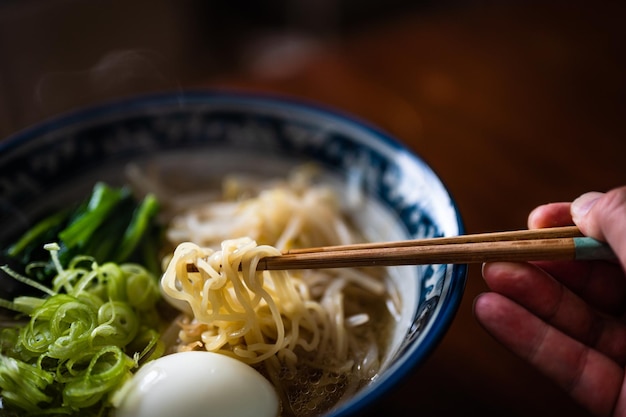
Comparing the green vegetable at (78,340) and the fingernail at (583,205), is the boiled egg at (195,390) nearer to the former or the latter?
the green vegetable at (78,340)

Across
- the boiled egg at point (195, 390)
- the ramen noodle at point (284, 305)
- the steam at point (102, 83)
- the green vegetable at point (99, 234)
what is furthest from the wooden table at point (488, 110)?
the green vegetable at point (99, 234)

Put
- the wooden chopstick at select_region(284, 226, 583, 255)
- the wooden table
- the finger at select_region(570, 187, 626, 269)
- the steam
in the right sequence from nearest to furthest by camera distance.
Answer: the finger at select_region(570, 187, 626, 269)
the wooden chopstick at select_region(284, 226, 583, 255)
the wooden table
the steam

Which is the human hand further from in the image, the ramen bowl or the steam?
the steam

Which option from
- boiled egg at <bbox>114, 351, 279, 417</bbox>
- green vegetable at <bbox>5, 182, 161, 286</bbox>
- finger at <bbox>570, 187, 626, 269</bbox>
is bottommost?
boiled egg at <bbox>114, 351, 279, 417</bbox>

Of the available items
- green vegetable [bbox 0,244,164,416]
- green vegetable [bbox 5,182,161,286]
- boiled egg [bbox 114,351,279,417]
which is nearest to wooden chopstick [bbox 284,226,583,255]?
boiled egg [bbox 114,351,279,417]

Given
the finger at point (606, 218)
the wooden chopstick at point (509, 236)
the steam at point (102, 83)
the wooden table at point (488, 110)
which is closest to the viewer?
the finger at point (606, 218)

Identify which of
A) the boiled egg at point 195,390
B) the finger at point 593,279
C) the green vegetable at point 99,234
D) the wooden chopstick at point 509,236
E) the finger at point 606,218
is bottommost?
the boiled egg at point 195,390

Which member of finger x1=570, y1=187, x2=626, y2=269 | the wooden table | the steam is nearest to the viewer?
finger x1=570, y1=187, x2=626, y2=269

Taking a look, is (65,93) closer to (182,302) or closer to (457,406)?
(182,302)
